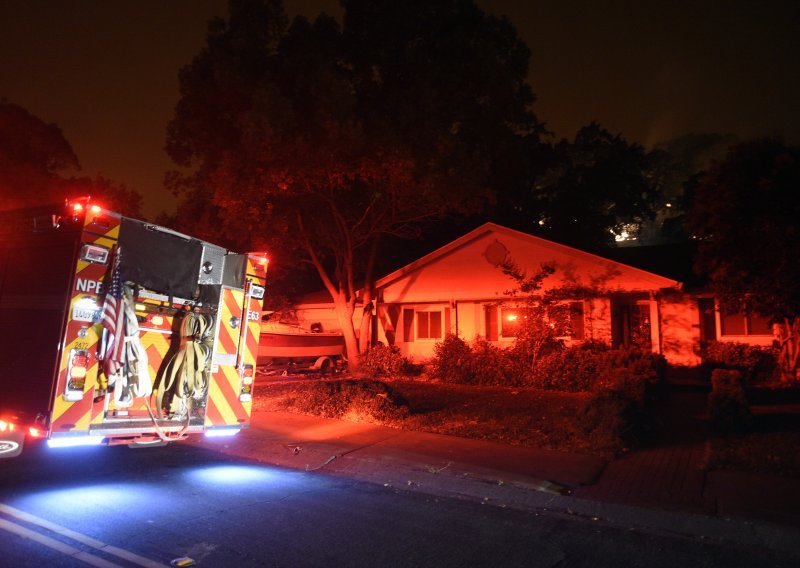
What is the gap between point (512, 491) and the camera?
6.76m

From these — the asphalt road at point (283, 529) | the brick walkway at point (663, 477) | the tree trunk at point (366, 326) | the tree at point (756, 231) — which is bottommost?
the asphalt road at point (283, 529)

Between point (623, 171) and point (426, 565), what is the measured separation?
30.6m

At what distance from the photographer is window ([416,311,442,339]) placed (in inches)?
819

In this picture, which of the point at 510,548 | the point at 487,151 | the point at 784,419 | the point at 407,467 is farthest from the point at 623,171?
the point at 510,548

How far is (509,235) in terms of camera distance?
738 inches

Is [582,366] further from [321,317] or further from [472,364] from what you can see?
[321,317]

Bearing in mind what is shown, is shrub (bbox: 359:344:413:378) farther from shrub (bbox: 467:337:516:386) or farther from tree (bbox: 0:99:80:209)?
tree (bbox: 0:99:80:209)

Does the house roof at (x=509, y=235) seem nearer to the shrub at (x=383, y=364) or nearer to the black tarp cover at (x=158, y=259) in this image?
the shrub at (x=383, y=364)

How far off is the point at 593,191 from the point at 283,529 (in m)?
29.5

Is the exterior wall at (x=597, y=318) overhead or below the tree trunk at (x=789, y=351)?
overhead

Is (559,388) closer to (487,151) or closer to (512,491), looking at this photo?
(487,151)

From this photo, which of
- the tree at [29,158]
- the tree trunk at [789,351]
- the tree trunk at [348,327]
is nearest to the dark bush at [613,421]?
the tree trunk at [789,351]

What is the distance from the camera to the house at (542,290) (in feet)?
55.9

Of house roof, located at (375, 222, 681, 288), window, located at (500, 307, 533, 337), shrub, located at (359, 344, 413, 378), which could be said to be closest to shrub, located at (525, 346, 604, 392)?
window, located at (500, 307, 533, 337)
